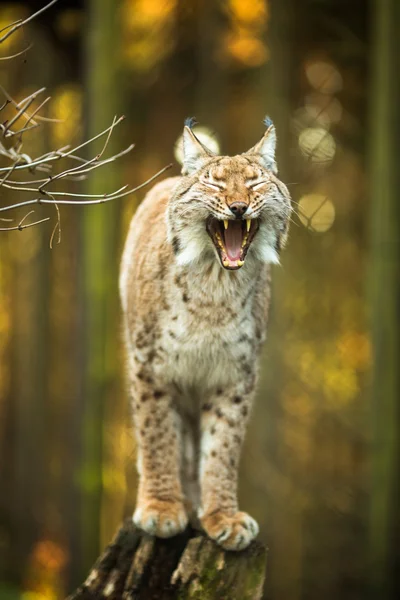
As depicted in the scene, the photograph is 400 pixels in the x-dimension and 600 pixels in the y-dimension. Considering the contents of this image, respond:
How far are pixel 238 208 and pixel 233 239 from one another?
0.08 meters

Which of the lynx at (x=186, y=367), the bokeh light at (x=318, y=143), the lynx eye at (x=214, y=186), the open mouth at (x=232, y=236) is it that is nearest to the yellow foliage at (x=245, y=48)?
the bokeh light at (x=318, y=143)

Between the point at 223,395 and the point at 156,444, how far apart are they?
318 millimetres

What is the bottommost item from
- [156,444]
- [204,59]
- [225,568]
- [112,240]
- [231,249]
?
[225,568]

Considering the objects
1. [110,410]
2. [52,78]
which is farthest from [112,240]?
[52,78]

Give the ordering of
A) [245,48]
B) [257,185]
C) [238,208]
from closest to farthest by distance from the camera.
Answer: [238,208] < [257,185] < [245,48]

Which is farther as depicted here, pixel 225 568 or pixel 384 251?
pixel 384 251

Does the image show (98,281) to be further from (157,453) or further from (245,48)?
(245,48)

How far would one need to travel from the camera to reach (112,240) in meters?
5.12

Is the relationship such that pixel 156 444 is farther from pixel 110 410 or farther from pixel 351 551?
pixel 351 551

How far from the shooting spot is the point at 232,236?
6.99 feet

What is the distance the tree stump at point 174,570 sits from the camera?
3.01m

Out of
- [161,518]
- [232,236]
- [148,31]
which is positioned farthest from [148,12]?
[232,236]

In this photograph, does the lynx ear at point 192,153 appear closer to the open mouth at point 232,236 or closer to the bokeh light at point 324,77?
the open mouth at point 232,236

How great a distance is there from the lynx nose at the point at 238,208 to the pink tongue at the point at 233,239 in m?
0.06
